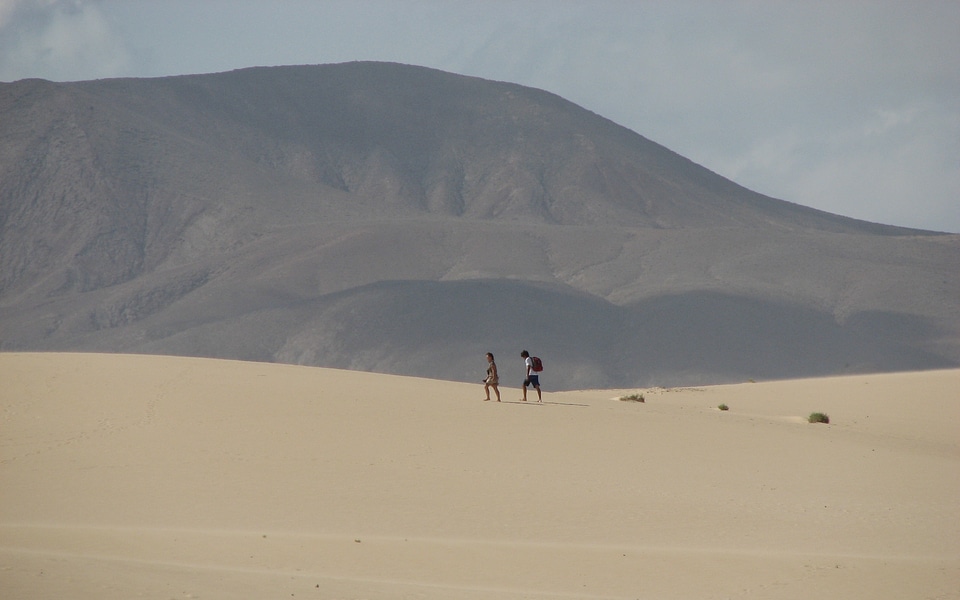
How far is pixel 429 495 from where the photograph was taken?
13547 mm

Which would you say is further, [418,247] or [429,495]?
[418,247]

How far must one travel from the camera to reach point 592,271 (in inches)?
3255

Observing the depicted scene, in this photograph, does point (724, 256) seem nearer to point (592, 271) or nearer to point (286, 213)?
point (592, 271)

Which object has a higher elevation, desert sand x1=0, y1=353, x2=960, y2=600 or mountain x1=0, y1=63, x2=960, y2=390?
mountain x1=0, y1=63, x2=960, y2=390

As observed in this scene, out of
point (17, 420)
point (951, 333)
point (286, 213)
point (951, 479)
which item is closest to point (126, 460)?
point (17, 420)

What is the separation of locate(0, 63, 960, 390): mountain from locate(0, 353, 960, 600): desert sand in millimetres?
42875

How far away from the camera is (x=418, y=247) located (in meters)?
86.6

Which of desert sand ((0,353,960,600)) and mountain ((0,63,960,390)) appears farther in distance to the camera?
mountain ((0,63,960,390))

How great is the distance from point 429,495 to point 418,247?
7351 centimetres

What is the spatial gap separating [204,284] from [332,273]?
11452 mm

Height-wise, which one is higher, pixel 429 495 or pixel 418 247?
Answer: pixel 418 247

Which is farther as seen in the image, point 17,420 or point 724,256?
point 724,256

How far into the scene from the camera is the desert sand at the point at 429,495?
32.4 feet

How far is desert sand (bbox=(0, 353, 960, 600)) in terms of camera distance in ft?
32.4
